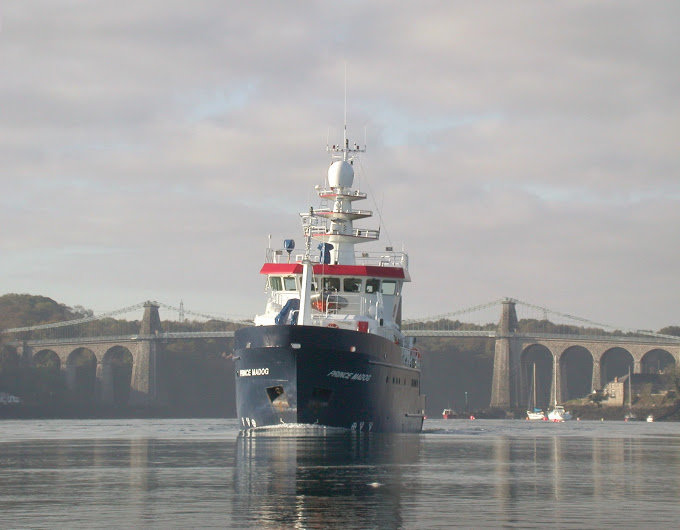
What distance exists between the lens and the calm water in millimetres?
19625

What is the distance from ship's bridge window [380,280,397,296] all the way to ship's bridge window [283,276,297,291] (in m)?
4.72

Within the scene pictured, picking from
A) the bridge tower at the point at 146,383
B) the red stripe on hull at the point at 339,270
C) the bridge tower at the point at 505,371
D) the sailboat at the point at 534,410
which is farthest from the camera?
the bridge tower at the point at 146,383

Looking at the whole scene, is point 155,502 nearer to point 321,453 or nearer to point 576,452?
point 321,453

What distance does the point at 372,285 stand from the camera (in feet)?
194

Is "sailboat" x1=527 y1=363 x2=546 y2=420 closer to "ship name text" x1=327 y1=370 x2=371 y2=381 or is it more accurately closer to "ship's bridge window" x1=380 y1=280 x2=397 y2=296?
"ship's bridge window" x1=380 y1=280 x2=397 y2=296

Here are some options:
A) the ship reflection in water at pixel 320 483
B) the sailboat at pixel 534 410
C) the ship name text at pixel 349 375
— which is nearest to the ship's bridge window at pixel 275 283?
the ship name text at pixel 349 375

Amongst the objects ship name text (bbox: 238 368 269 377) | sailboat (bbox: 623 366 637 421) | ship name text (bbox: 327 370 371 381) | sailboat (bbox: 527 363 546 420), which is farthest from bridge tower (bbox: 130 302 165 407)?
ship name text (bbox: 327 370 371 381)

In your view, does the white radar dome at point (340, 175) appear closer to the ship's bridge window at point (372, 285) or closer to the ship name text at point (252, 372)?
the ship's bridge window at point (372, 285)

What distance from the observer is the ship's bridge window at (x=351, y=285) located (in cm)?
5825

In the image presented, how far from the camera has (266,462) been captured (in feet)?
107

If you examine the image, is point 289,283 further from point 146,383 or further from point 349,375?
point 146,383

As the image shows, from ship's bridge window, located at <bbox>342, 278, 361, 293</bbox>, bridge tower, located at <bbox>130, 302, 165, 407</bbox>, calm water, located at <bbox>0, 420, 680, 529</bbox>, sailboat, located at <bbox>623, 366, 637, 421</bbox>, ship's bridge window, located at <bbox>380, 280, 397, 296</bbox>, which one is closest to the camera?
calm water, located at <bbox>0, 420, 680, 529</bbox>

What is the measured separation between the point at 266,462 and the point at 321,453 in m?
4.40

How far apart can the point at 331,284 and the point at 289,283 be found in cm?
209
